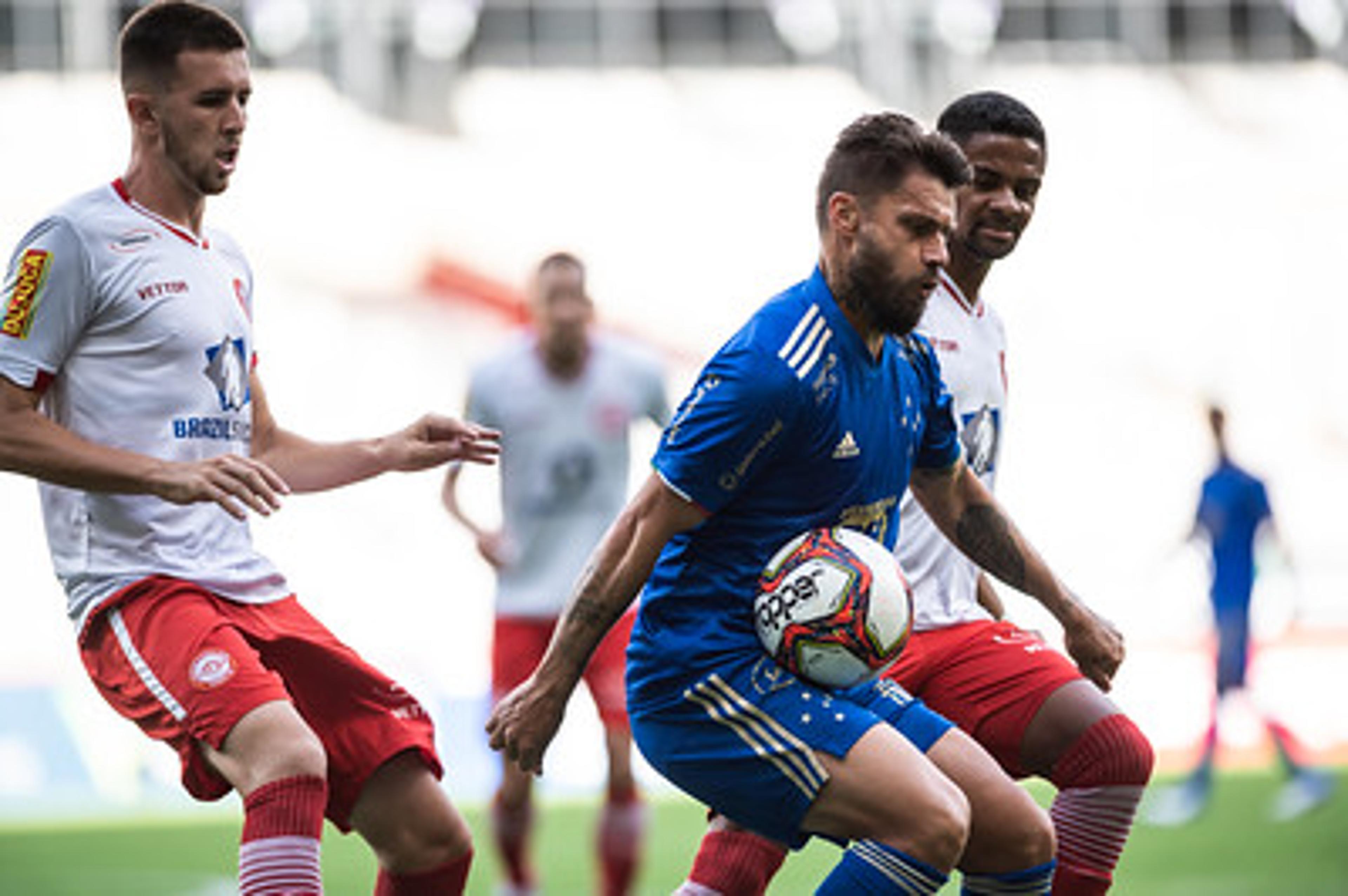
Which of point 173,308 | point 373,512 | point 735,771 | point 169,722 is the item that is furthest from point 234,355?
point 373,512

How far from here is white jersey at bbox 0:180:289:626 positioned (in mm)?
4695

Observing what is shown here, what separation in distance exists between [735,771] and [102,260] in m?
1.74

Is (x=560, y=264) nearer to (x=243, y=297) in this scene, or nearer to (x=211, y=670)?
(x=243, y=297)

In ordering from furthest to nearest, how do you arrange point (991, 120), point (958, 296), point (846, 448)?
point (958, 296) < point (991, 120) < point (846, 448)

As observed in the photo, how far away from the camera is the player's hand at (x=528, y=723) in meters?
4.46

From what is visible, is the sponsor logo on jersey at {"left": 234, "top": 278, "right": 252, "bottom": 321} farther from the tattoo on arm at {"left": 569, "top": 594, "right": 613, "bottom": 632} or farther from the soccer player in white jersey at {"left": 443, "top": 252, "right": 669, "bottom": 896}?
the soccer player in white jersey at {"left": 443, "top": 252, "right": 669, "bottom": 896}

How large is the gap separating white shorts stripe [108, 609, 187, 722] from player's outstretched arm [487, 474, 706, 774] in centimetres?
66

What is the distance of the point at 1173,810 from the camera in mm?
12234

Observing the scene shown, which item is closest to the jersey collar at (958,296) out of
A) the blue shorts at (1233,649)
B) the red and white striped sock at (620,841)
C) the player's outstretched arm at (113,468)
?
the player's outstretched arm at (113,468)

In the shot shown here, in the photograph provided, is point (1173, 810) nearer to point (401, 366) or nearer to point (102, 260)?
point (102, 260)

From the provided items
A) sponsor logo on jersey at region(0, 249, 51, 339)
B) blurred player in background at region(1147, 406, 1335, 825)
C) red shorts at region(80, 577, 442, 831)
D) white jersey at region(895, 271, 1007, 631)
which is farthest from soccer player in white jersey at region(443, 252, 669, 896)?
blurred player in background at region(1147, 406, 1335, 825)

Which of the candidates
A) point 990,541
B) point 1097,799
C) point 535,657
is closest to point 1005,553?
point 990,541

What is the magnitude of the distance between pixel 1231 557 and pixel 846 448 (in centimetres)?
894

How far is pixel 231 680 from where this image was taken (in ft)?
15.0
